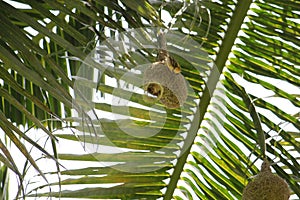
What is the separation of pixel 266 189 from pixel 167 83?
7.6 inches

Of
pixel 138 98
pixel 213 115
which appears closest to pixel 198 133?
pixel 213 115

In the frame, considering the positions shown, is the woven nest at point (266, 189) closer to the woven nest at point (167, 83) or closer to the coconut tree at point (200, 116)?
the woven nest at point (167, 83)

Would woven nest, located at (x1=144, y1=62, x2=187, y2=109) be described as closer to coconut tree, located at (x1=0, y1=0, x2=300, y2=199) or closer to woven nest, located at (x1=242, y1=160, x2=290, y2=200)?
woven nest, located at (x1=242, y1=160, x2=290, y2=200)

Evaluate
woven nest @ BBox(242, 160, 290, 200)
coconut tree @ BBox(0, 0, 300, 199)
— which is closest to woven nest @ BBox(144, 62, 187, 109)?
woven nest @ BBox(242, 160, 290, 200)

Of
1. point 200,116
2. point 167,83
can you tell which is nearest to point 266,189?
point 167,83

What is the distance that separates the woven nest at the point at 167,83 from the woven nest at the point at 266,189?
0.49 feet

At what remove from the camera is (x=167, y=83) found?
0.91 meters

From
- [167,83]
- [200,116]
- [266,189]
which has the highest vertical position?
[200,116]

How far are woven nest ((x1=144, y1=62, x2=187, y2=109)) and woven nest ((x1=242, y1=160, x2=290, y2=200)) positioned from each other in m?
0.15

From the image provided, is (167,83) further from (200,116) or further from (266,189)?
(200,116)

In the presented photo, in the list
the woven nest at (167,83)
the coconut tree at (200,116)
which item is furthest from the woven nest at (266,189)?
the coconut tree at (200,116)

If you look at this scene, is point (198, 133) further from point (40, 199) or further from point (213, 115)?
point (40, 199)

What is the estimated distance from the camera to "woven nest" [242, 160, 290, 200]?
3.11 ft

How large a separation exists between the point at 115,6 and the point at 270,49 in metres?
0.82
